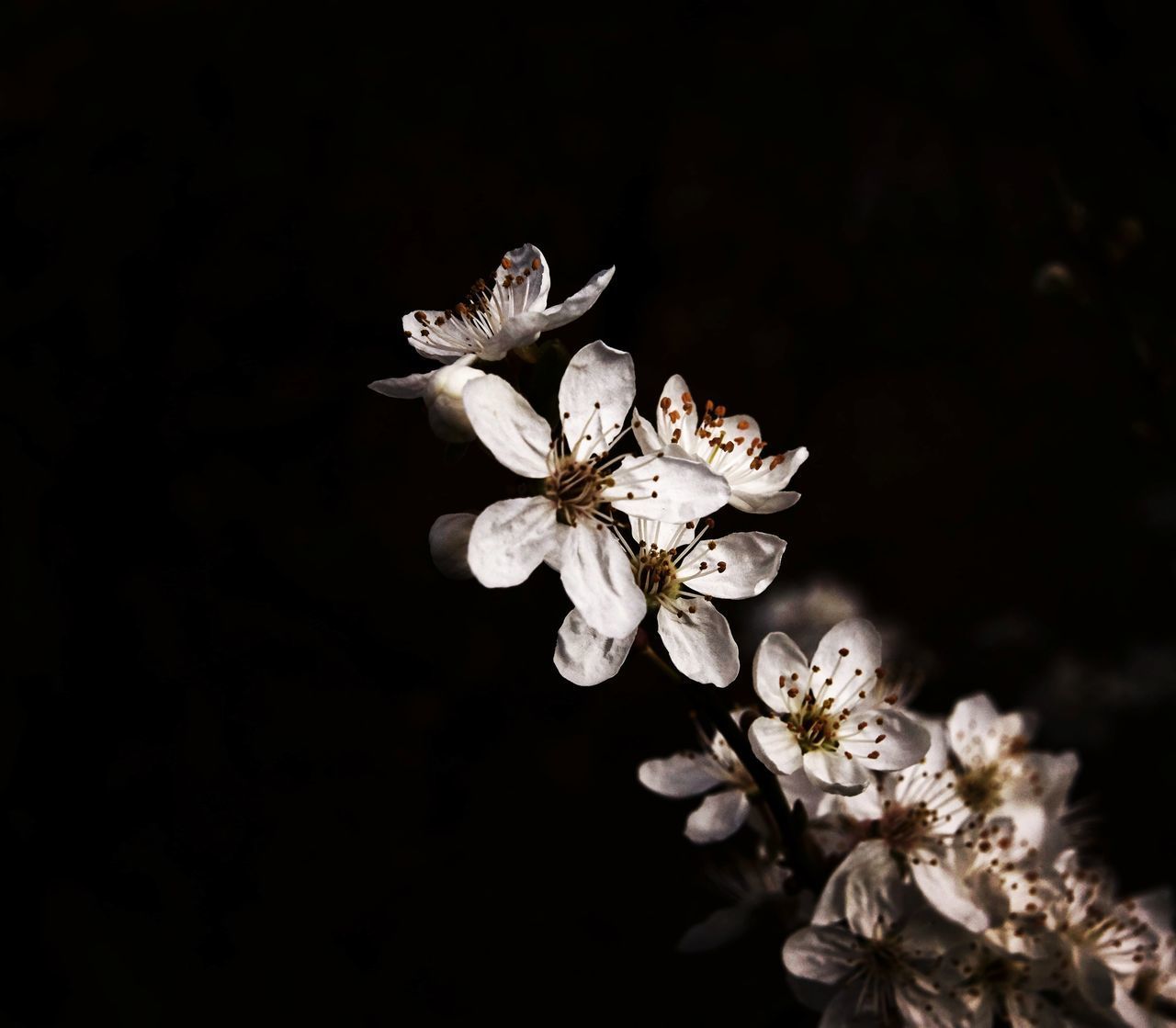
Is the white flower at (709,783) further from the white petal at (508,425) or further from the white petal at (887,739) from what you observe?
the white petal at (508,425)

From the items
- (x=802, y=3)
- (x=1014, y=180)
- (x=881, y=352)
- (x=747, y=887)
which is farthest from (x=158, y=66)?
(x=1014, y=180)

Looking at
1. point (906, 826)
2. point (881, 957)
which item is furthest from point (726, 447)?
point (881, 957)

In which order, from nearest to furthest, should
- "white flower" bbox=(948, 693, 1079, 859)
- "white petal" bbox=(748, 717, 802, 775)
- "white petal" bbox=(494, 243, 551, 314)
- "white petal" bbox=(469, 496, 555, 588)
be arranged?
1. "white petal" bbox=(469, 496, 555, 588)
2. "white petal" bbox=(748, 717, 802, 775)
3. "white petal" bbox=(494, 243, 551, 314)
4. "white flower" bbox=(948, 693, 1079, 859)

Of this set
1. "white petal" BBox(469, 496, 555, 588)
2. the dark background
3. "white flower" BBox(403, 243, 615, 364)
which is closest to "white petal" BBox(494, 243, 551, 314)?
"white flower" BBox(403, 243, 615, 364)

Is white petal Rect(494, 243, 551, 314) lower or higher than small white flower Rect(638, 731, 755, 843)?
higher

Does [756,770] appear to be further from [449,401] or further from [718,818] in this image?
[449,401]

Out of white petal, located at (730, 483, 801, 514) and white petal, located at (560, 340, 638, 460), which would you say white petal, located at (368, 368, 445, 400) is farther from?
white petal, located at (730, 483, 801, 514)

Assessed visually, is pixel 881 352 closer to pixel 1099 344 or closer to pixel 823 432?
pixel 823 432
